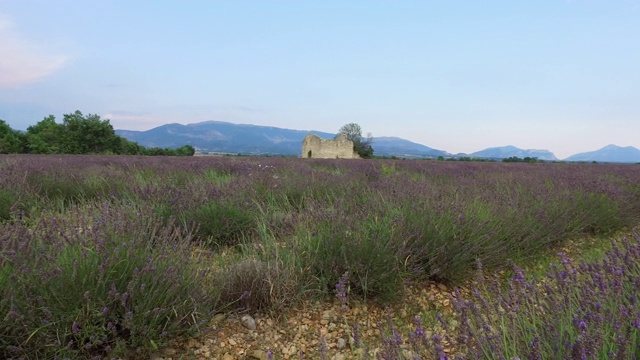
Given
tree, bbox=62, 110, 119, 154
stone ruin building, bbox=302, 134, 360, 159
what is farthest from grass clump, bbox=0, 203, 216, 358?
tree, bbox=62, 110, 119, 154

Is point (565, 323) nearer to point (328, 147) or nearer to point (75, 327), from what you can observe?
point (75, 327)

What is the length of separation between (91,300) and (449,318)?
1.93m

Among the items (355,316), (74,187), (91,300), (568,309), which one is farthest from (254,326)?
(74,187)

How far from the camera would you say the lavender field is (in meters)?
1.29

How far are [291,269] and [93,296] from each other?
102 centimetres

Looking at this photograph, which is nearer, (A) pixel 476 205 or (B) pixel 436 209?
(B) pixel 436 209

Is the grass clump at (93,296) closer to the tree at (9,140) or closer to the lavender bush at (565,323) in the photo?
the lavender bush at (565,323)

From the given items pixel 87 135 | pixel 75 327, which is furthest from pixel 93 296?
pixel 87 135

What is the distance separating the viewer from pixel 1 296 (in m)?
1.46

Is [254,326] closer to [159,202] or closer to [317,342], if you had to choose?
[317,342]

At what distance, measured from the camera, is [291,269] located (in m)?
2.16

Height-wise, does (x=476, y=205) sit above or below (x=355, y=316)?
above

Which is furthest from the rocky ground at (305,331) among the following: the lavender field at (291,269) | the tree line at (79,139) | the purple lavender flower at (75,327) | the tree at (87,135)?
the tree at (87,135)

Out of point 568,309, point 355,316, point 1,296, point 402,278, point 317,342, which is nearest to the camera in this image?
point 568,309
